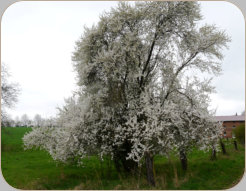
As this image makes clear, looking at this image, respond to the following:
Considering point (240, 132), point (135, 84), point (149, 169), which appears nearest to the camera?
point (149, 169)

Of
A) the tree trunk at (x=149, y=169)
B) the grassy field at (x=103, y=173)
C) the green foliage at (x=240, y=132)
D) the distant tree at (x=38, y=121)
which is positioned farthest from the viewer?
the green foliage at (x=240, y=132)

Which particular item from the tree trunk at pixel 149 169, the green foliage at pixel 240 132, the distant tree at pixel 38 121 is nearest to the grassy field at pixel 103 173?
the tree trunk at pixel 149 169

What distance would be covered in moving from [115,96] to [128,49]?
297cm

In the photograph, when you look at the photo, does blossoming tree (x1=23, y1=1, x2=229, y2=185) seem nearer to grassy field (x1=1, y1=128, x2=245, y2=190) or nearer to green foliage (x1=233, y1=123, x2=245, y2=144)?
grassy field (x1=1, y1=128, x2=245, y2=190)

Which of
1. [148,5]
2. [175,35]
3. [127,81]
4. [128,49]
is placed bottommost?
[127,81]

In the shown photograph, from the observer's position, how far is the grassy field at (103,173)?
12641 millimetres

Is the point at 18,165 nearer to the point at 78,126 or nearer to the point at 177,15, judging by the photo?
the point at 78,126

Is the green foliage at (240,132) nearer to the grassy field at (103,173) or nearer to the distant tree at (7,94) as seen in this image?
the grassy field at (103,173)

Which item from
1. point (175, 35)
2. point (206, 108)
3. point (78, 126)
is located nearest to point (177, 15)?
point (175, 35)

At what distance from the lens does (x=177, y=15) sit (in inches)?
559

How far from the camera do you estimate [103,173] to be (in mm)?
15195

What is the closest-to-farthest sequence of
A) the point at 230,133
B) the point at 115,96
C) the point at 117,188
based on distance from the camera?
the point at 117,188
the point at 115,96
the point at 230,133

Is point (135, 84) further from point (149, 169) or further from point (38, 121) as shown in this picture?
point (38, 121)

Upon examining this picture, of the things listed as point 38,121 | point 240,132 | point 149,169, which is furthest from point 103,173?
point 240,132
